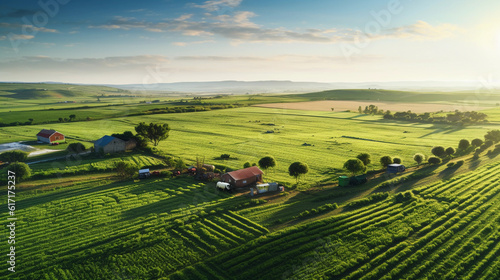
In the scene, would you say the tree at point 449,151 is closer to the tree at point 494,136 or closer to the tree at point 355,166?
the tree at point 494,136

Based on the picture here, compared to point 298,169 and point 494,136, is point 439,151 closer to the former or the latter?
point 494,136

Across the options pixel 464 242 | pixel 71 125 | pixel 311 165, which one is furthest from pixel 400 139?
pixel 71 125

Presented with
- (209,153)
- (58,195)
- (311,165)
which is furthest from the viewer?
(209,153)

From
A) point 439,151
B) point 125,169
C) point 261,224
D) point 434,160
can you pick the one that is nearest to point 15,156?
point 125,169

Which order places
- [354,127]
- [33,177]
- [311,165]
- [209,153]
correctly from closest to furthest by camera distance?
[33,177] → [311,165] → [209,153] → [354,127]

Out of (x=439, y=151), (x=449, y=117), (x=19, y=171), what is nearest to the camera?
(x=19, y=171)

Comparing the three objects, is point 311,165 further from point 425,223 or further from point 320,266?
point 320,266
